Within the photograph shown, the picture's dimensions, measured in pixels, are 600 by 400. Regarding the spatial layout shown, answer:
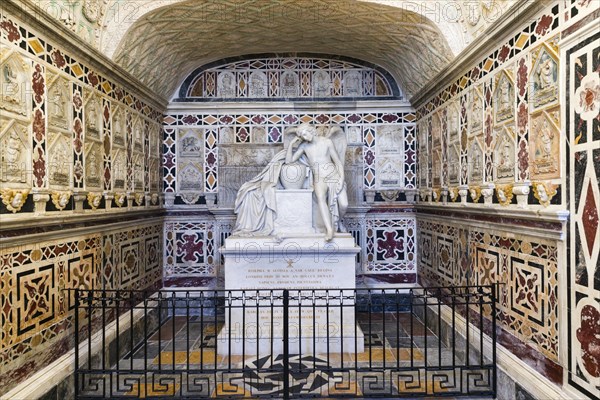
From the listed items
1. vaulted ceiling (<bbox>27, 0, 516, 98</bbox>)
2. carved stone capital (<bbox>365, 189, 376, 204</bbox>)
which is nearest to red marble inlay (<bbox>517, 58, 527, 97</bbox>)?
vaulted ceiling (<bbox>27, 0, 516, 98</bbox>)

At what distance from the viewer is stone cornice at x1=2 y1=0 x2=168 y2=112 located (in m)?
3.09

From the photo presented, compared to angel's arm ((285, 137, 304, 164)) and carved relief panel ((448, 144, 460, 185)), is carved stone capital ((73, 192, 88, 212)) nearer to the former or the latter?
angel's arm ((285, 137, 304, 164))

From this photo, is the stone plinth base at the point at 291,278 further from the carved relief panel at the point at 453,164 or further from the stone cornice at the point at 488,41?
the stone cornice at the point at 488,41

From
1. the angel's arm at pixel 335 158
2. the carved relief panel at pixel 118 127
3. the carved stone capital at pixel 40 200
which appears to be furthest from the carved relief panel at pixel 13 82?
the angel's arm at pixel 335 158

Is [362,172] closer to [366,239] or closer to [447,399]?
[366,239]

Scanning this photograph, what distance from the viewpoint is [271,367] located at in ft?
13.6

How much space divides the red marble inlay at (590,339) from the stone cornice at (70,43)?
14.7 ft

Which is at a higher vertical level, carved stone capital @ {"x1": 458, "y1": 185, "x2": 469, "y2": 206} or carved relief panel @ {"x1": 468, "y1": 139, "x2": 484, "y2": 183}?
carved relief panel @ {"x1": 468, "y1": 139, "x2": 484, "y2": 183}

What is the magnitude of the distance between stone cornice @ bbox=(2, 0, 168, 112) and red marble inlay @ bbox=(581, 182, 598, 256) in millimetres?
4152

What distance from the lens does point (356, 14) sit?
5074 mm

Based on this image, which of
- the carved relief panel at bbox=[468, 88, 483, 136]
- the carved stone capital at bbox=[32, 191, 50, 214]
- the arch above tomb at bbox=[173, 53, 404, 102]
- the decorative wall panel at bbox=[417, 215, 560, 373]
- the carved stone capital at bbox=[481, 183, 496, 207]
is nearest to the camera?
the decorative wall panel at bbox=[417, 215, 560, 373]

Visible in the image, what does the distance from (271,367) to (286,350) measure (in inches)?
32.6

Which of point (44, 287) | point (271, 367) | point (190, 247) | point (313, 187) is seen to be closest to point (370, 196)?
point (313, 187)

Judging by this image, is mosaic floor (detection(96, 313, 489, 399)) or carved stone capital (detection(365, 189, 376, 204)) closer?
mosaic floor (detection(96, 313, 489, 399))
